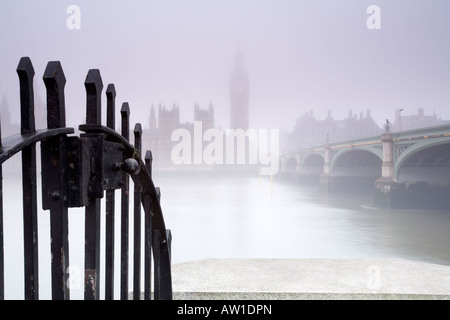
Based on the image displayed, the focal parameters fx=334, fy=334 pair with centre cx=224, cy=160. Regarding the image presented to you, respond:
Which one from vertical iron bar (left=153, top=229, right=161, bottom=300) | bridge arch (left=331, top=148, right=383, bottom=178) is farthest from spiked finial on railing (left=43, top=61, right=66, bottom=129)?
bridge arch (left=331, top=148, right=383, bottom=178)

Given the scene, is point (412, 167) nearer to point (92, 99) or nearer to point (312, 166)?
point (312, 166)

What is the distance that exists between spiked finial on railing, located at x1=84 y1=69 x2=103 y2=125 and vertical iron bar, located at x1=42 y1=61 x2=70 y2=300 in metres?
0.10

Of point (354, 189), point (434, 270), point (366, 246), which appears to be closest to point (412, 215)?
point (366, 246)

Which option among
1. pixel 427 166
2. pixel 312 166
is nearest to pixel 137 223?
pixel 427 166

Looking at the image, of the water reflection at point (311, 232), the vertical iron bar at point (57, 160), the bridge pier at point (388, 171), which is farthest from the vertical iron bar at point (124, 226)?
the bridge pier at point (388, 171)

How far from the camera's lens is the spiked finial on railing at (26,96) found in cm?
82

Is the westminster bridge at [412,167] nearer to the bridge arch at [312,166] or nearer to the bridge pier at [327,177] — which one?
the bridge pier at [327,177]

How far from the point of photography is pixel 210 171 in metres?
98.1

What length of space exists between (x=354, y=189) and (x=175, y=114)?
209 ft

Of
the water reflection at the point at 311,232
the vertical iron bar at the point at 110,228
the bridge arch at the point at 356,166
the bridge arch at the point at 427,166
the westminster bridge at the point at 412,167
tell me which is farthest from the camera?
the bridge arch at the point at 356,166

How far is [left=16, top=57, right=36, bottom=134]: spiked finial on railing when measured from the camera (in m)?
0.82

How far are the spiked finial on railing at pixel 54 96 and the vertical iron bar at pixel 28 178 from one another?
0.14 ft

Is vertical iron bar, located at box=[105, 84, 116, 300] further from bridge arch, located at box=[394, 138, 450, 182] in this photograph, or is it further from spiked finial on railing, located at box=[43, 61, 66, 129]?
bridge arch, located at box=[394, 138, 450, 182]
